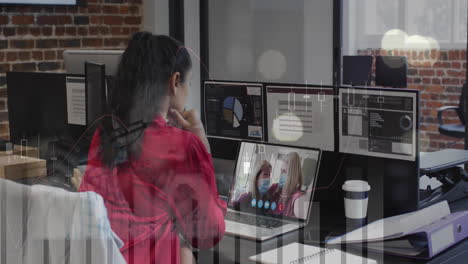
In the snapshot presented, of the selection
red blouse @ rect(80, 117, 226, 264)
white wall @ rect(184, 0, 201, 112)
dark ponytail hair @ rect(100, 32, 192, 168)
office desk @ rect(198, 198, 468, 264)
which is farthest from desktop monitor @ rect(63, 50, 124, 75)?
white wall @ rect(184, 0, 201, 112)

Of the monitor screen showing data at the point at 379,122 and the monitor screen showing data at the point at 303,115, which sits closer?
the monitor screen showing data at the point at 379,122

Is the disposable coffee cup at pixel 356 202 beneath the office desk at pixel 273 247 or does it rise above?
above

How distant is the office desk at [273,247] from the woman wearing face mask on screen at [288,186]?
0.09 metres

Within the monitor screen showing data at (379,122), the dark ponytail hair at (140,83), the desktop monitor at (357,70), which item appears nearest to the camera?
the dark ponytail hair at (140,83)

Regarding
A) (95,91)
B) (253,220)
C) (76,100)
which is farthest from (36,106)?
(253,220)

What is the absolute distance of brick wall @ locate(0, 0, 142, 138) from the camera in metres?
4.26

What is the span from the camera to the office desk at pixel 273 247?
171 cm

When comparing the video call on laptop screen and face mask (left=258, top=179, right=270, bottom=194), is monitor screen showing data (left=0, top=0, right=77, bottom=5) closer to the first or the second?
the video call on laptop screen

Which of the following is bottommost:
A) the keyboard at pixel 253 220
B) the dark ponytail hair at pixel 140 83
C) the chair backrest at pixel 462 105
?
the keyboard at pixel 253 220

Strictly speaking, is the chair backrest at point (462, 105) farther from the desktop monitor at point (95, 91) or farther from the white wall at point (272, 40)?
the desktop monitor at point (95, 91)

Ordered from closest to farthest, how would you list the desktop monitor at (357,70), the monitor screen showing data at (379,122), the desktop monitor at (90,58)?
the monitor screen showing data at (379,122) → the desktop monitor at (90,58) → the desktop monitor at (357,70)

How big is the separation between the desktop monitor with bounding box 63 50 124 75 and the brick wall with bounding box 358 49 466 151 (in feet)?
6.35

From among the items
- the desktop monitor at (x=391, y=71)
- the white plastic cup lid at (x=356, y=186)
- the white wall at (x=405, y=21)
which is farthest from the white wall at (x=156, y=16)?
the white plastic cup lid at (x=356, y=186)

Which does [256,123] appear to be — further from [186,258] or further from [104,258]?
[104,258]
